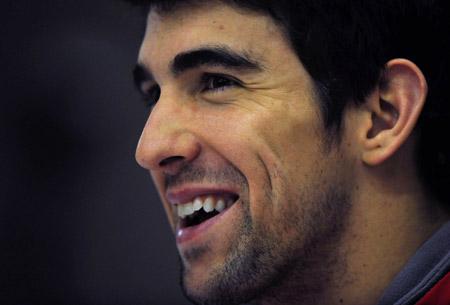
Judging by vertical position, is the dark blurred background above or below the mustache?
below

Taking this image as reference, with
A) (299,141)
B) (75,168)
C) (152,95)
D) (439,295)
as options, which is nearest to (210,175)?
(299,141)

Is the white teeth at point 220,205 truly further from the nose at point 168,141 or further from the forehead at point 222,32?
the forehead at point 222,32

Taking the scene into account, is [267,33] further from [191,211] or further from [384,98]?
[191,211]

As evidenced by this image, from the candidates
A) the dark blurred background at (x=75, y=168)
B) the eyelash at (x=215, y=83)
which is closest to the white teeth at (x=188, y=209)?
the eyelash at (x=215, y=83)

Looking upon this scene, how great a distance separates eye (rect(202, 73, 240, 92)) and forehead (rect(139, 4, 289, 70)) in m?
0.07

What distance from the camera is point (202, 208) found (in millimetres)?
1298

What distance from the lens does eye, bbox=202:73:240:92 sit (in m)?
1.25

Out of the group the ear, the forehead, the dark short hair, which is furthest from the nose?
the ear

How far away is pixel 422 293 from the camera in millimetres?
1087

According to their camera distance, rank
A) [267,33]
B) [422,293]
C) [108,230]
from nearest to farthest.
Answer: [422,293]
[267,33]
[108,230]

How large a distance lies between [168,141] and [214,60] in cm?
17

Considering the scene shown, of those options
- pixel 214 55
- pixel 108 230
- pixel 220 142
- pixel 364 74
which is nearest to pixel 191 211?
A: pixel 220 142

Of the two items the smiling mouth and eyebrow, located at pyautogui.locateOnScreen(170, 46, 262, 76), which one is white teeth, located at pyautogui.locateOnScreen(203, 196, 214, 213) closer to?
the smiling mouth

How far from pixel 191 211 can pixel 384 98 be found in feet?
1.37
